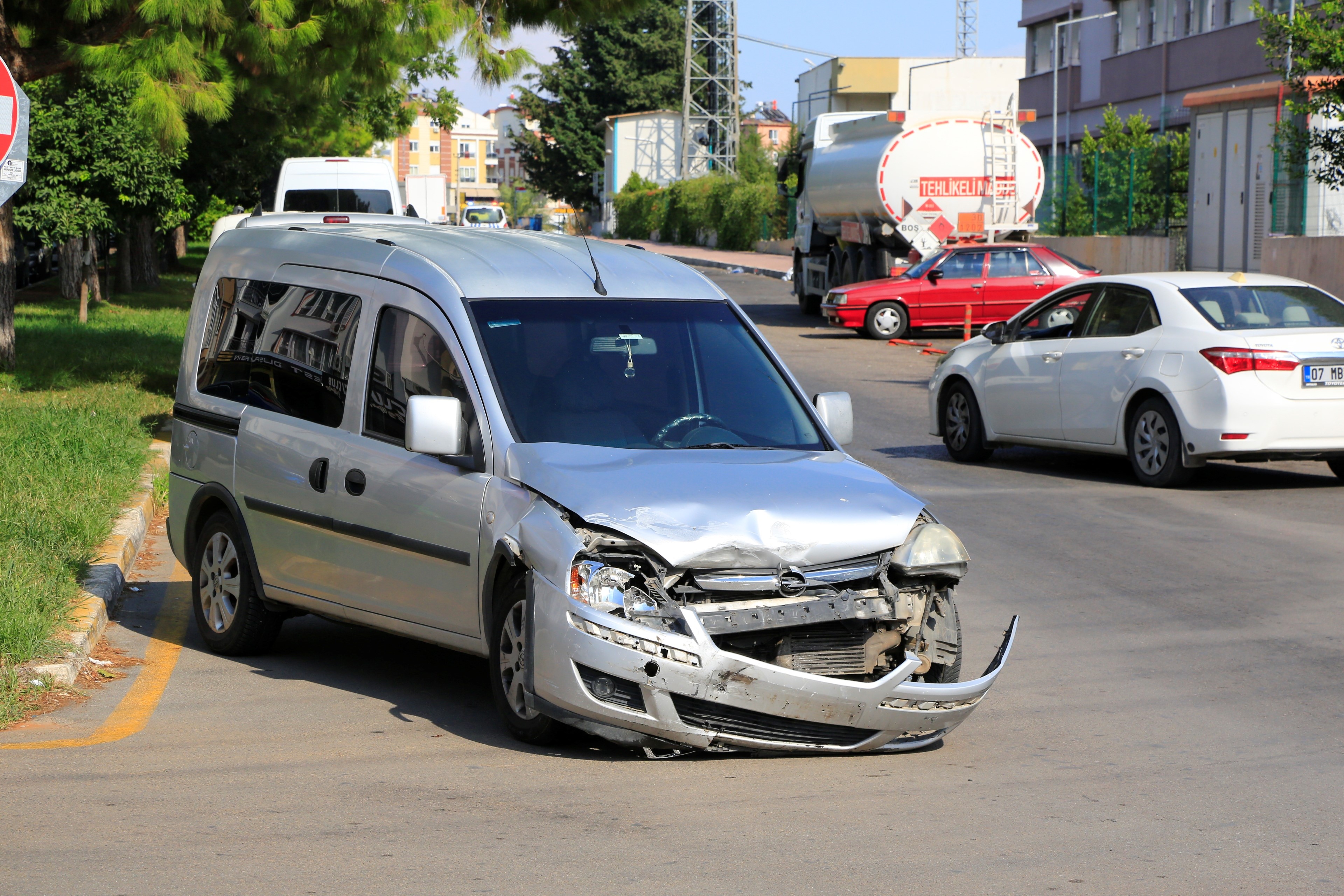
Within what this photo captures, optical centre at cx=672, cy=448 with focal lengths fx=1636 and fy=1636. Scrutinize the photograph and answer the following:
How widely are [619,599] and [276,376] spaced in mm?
2720

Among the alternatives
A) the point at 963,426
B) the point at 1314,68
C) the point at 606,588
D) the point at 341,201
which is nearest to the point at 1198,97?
the point at 1314,68

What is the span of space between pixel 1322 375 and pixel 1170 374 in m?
1.08

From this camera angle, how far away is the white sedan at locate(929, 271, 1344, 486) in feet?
39.6

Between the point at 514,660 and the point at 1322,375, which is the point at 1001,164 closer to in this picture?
the point at 1322,375

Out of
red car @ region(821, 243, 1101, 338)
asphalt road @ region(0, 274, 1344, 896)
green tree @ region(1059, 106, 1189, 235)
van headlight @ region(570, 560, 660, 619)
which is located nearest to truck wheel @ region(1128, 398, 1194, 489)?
asphalt road @ region(0, 274, 1344, 896)

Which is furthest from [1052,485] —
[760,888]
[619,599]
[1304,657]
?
[760,888]

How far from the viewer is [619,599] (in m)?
5.53

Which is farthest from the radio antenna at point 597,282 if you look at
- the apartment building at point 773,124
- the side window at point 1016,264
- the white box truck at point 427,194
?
the apartment building at point 773,124

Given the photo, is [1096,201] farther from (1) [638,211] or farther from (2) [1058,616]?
(1) [638,211]

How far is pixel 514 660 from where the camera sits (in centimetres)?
592

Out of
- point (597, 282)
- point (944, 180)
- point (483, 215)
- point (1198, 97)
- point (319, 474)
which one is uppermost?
point (1198, 97)

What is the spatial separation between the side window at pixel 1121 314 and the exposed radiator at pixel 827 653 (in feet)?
26.0

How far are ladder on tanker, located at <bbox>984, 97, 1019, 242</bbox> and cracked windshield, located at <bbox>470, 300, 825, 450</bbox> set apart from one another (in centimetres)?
2300

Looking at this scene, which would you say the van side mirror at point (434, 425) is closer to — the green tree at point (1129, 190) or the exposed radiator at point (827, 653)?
the exposed radiator at point (827, 653)
